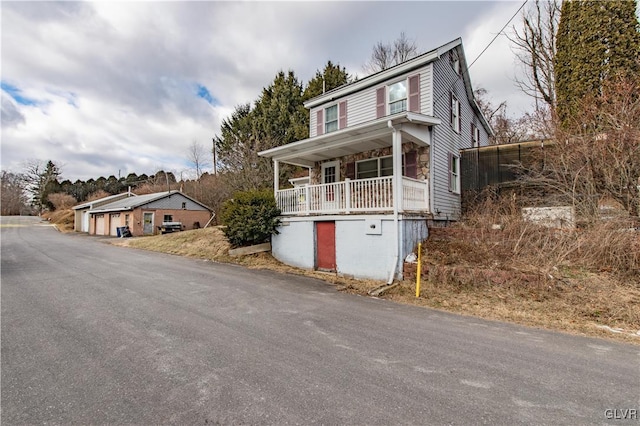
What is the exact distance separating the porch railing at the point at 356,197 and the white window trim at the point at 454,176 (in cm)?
256

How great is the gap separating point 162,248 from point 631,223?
1901 cm

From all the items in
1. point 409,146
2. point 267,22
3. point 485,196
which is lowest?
point 485,196

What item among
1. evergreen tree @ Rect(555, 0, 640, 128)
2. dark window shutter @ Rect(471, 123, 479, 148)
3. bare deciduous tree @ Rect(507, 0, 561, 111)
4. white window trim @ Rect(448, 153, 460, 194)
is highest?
bare deciduous tree @ Rect(507, 0, 561, 111)

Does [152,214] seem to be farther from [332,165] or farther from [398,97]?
[398,97]

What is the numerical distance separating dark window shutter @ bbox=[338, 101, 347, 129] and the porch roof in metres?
1.84

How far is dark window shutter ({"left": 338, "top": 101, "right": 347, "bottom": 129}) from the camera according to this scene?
13.1 metres

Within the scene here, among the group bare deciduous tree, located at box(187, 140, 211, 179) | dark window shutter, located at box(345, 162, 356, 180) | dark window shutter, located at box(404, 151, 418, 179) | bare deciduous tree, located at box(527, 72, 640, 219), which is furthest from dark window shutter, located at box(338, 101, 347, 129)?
bare deciduous tree, located at box(187, 140, 211, 179)

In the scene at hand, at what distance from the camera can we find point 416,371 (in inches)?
132

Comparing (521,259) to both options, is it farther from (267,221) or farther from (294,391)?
(267,221)

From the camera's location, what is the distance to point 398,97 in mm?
11422

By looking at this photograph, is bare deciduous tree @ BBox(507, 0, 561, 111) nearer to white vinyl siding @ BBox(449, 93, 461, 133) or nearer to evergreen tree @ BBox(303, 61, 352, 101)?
white vinyl siding @ BBox(449, 93, 461, 133)

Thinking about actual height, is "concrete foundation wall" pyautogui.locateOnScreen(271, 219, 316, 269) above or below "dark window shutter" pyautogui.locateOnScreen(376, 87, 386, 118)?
below

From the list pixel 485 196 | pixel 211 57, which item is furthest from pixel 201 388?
pixel 211 57

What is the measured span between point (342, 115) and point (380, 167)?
356 cm
